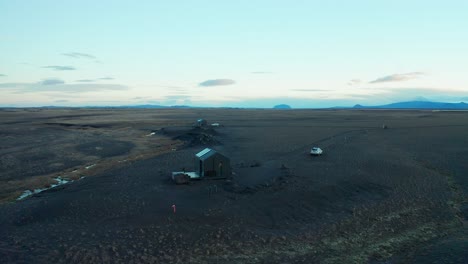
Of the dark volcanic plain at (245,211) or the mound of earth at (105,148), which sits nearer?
the dark volcanic plain at (245,211)

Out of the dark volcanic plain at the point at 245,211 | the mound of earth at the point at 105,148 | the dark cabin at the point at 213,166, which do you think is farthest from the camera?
the mound of earth at the point at 105,148

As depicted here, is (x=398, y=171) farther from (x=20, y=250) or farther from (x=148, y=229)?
(x=20, y=250)

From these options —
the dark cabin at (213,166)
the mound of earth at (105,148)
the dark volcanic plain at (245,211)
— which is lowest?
the dark volcanic plain at (245,211)

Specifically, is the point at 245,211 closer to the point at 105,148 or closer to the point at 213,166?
the point at 213,166

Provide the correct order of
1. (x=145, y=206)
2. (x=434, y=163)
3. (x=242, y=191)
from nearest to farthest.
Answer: (x=145, y=206)
(x=242, y=191)
(x=434, y=163)

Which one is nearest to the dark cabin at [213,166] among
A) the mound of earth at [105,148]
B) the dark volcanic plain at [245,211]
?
the dark volcanic plain at [245,211]

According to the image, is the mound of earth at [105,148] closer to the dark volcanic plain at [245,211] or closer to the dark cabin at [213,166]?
the dark volcanic plain at [245,211]

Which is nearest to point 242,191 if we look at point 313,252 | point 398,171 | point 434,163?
point 313,252

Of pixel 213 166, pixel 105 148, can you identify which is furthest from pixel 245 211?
pixel 105 148

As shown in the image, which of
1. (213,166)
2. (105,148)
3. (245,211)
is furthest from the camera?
(105,148)
